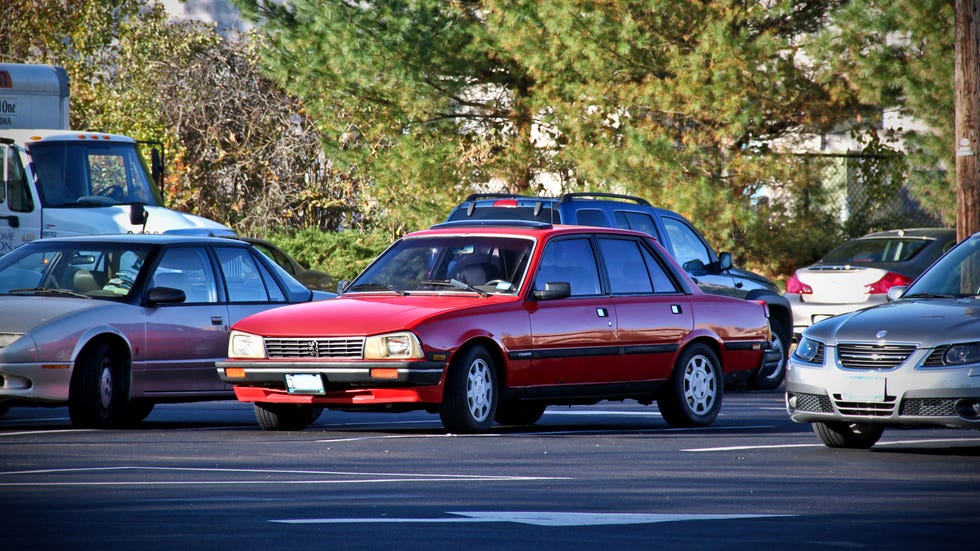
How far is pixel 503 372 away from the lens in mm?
13633

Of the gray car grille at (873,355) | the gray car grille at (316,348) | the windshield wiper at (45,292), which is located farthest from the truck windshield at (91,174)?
the gray car grille at (873,355)

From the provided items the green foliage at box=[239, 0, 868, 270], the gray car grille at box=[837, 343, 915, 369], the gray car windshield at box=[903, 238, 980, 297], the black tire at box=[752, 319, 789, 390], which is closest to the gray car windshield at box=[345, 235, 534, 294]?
the gray car grille at box=[837, 343, 915, 369]

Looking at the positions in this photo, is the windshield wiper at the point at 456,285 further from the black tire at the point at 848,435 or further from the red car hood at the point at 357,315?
the black tire at the point at 848,435

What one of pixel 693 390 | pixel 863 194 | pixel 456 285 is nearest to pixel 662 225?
pixel 693 390

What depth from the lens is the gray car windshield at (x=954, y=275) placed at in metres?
13.4

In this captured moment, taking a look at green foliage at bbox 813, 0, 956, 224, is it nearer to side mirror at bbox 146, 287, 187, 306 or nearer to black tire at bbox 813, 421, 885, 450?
black tire at bbox 813, 421, 885, 450

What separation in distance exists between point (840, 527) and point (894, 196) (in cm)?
2136

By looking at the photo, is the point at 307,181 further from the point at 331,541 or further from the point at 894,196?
the point at 331,541

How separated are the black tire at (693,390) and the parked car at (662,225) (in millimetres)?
1552

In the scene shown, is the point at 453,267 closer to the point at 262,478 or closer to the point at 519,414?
the point at 519,414

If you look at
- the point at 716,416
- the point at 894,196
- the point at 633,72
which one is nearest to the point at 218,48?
the point at 633,72

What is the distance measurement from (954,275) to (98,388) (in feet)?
20.7

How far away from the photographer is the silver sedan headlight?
1345 cm

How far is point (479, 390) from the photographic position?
13.4m
